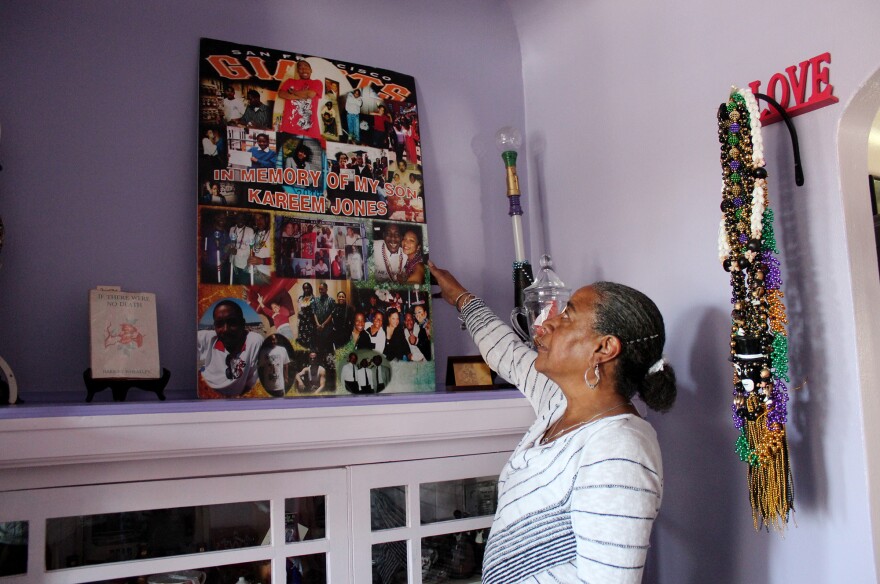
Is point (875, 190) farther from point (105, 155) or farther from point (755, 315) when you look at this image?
point (105, 155)

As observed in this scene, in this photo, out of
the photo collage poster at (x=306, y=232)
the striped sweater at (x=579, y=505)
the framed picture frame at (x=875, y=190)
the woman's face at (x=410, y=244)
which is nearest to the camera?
the striped sweater at (x=579, y=505)

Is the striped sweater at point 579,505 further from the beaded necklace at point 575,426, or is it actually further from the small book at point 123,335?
the small book at point 123,335

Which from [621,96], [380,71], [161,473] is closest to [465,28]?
[380,71]

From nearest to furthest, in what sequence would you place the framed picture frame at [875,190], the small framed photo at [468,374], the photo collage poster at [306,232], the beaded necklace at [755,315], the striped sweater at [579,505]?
the striped sweater at [579,505], the beaded necklace at [755,315], the photo collage poster at [306,232], the small framed photo at [468,374], the framed picture frame at [875,190]

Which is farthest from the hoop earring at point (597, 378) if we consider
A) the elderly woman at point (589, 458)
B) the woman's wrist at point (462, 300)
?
the woman's wrist at point (462, 300)

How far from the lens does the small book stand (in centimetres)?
169

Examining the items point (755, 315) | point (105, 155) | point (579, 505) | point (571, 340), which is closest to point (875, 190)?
point (755, 315)

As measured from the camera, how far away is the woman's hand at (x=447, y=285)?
213cm

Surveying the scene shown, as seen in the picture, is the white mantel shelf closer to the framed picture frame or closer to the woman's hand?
the woman's hand

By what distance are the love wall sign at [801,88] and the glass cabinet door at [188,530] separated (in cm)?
133

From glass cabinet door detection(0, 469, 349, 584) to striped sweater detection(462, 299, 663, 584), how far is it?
1.26ft

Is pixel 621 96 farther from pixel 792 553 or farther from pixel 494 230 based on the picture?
pixel 792 553

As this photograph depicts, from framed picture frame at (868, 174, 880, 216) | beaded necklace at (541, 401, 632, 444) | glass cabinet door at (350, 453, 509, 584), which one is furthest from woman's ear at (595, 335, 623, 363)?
framed picture frame at (868, 174, 880, 216)

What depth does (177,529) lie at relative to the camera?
5.02 ft
